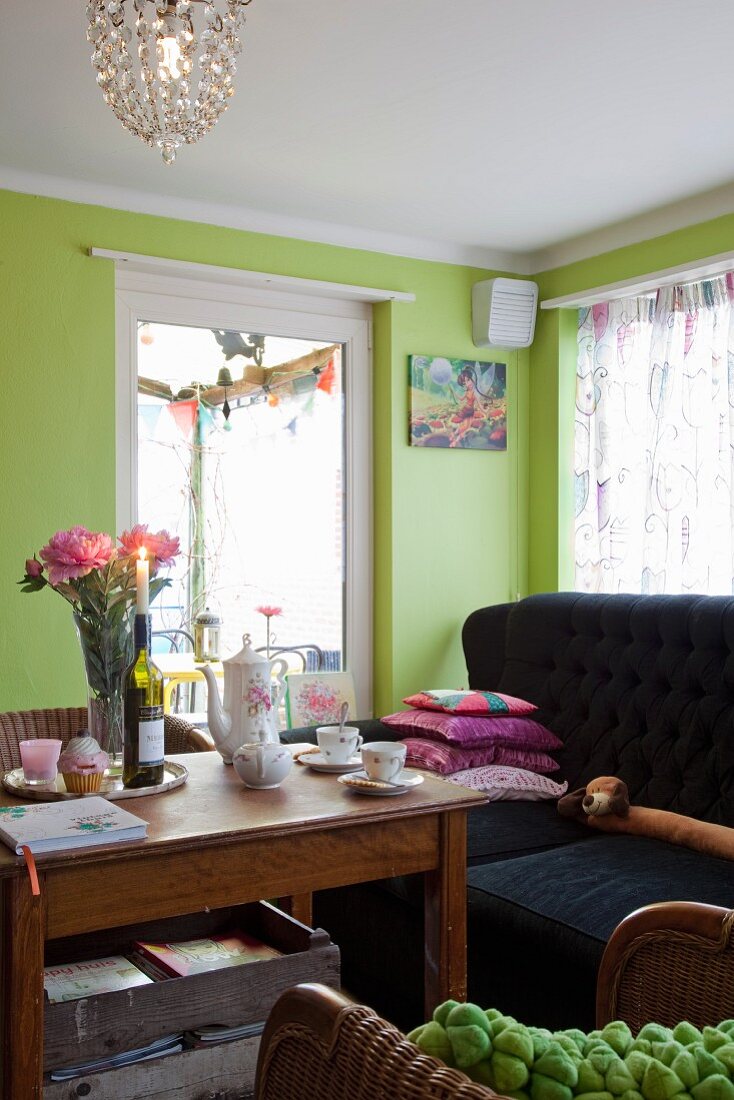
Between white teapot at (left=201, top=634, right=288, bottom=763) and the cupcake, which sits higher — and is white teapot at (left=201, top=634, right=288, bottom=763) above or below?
above

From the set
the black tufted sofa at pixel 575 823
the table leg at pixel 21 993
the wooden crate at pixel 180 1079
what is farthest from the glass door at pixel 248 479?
the table leg at pixel 21 993

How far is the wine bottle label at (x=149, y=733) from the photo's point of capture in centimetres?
192

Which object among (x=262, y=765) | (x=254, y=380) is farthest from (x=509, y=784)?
(x=254, y=380)

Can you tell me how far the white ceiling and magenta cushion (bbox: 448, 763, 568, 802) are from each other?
1858 millimetres

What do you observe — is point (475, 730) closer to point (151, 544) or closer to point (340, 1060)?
point (151, 544)

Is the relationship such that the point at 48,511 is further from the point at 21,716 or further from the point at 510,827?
the point at 510,827

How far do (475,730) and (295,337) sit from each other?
5.76ft

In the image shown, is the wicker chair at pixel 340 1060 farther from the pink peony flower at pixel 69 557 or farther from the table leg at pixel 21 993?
the pink peony flower at pixel 69 557

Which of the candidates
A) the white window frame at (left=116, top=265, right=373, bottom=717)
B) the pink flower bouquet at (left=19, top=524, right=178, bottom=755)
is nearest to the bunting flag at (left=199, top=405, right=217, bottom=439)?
the white window frame at (left=116, top=265, right=373, bottom=717)

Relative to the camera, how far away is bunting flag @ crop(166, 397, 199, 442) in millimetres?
3947

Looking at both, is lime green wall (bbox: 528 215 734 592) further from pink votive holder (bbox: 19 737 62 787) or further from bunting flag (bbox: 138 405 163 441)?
pink votive holder (bbox: 19 737 62 787)

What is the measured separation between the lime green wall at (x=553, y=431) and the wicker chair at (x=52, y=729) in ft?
6.90

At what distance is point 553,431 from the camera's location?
176 inches

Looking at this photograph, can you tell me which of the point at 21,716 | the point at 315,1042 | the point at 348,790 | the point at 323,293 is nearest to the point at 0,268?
the point at 323,293
